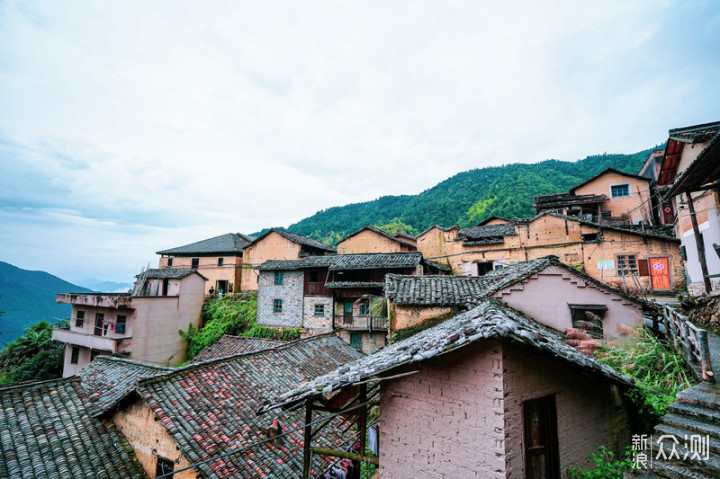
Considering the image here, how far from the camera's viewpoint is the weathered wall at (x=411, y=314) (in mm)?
9648

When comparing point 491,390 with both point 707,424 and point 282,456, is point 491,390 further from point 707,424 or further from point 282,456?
point 282,456

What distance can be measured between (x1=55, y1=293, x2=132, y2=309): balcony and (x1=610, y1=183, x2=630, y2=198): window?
39900 millimetres

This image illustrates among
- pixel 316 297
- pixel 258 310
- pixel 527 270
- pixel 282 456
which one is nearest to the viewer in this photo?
pixel 282 456

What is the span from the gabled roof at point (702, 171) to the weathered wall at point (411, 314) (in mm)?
6825

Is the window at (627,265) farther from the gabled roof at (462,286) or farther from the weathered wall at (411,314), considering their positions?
the weathered wall at (411,314)

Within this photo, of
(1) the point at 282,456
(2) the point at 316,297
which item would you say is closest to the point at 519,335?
(1) the point at 282,456

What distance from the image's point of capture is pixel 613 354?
22.4 feet

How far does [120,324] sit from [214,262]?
41.2 ft

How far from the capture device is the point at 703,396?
379 centimetres

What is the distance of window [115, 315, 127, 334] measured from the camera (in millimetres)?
21459

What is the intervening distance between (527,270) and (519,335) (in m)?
5.74

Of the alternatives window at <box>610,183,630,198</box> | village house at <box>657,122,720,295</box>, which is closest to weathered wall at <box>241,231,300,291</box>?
village house at <box>657,122,720,295</box>

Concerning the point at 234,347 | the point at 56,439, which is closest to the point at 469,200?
the point at 234,347

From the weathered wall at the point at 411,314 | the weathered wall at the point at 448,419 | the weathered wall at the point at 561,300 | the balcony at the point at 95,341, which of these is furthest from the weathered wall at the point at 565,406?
the balcony at the point at 95,341
